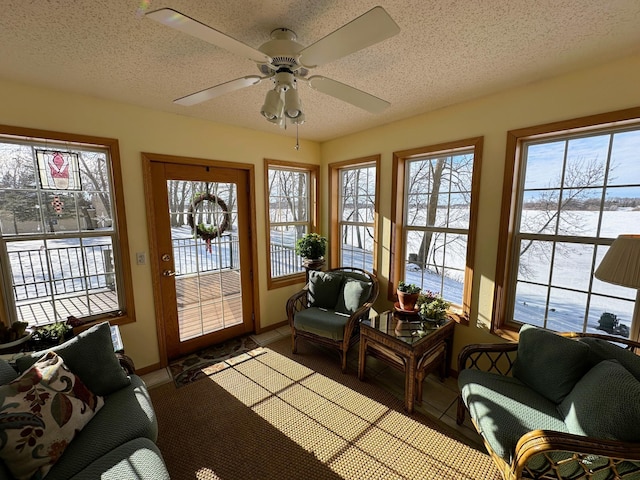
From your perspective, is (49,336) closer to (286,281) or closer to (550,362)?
(286,281)

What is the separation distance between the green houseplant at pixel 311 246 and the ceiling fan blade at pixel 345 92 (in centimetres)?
Answer: 186

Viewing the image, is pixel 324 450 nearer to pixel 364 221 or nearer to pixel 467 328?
pixel 467 328

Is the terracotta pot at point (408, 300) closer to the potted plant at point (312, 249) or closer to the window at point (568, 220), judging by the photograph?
the window at point (568, 220)

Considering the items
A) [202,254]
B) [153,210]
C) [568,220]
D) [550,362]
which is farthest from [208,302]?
[568,220]

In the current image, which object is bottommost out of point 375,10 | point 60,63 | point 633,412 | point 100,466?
point 100,466

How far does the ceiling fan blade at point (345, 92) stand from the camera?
1.43m

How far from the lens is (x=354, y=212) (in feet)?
11.7

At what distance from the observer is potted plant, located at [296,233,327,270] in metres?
3.30

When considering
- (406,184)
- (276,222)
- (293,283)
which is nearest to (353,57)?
(406,184)

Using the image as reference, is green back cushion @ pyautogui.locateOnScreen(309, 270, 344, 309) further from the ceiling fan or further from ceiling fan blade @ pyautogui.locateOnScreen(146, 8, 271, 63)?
ceiling fan blade @ pyautogui.locateOnScreen(146, 8, 271, 63)

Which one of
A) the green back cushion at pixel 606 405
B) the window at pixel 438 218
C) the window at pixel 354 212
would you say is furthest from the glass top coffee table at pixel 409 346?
the window at pixel 354 212

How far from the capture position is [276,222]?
356cm

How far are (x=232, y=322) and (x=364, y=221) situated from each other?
2.09 meters

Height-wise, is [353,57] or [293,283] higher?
[353,57]
